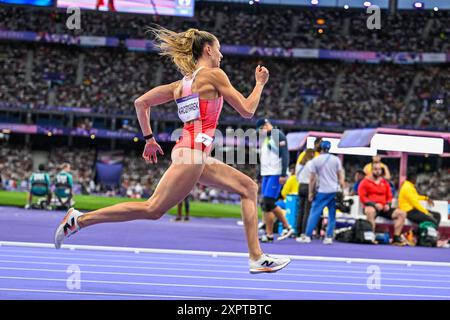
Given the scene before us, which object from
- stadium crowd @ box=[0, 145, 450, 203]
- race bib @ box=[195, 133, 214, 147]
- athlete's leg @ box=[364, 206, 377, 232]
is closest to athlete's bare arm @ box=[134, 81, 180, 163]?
race bib @ box=[195, 133, 214, 147]

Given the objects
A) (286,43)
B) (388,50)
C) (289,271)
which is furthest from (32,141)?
(289,271)

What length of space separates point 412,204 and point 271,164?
3.90 meters

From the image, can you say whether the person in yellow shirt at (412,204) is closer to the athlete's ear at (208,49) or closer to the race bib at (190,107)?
the athlete's ear at (208,49)

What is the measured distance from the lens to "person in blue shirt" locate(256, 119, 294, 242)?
11891 mm

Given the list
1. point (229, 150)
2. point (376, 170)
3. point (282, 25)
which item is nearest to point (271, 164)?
point (376, 170)

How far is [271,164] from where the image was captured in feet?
39.2

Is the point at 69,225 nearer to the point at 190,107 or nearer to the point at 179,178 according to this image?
the point at 179,178

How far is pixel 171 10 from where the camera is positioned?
44.0 metres

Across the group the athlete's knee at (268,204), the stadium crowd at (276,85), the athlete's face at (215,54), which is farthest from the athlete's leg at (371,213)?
the stadium crowd at (276,85)

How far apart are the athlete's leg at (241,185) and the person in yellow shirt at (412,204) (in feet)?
29.1

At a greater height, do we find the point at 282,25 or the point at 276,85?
the point at 282,25
